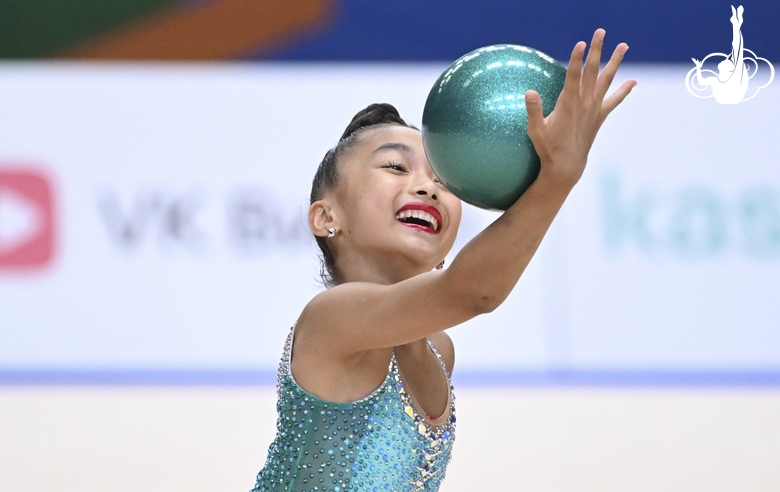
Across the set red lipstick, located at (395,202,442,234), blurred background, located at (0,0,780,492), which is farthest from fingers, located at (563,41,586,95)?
blurred background, located at (0,0,780,492)

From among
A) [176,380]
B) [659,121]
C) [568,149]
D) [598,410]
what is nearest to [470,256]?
[568,149]

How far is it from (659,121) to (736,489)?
201 cm

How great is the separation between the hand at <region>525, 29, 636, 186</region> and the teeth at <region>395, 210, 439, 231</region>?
1.52 ft

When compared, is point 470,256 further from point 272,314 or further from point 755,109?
point 755,109

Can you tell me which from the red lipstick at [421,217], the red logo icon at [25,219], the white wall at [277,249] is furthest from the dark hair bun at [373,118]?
the red logo icon at [25,219]

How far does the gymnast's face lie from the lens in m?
1.67

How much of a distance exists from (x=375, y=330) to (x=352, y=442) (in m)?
0.25

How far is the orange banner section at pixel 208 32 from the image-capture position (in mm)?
4762

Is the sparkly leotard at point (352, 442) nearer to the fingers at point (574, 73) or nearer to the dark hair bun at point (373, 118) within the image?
the dark hair bun at point (373, 118)

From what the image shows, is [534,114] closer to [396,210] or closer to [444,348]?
[396,210]

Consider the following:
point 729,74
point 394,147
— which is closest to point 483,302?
point 394,147

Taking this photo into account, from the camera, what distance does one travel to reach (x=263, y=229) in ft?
14.5

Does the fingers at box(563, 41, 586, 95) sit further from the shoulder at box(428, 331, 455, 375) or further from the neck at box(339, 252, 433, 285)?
the shoulder at box(428, 331, 455, 375)

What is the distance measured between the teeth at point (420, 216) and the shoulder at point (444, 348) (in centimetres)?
37
